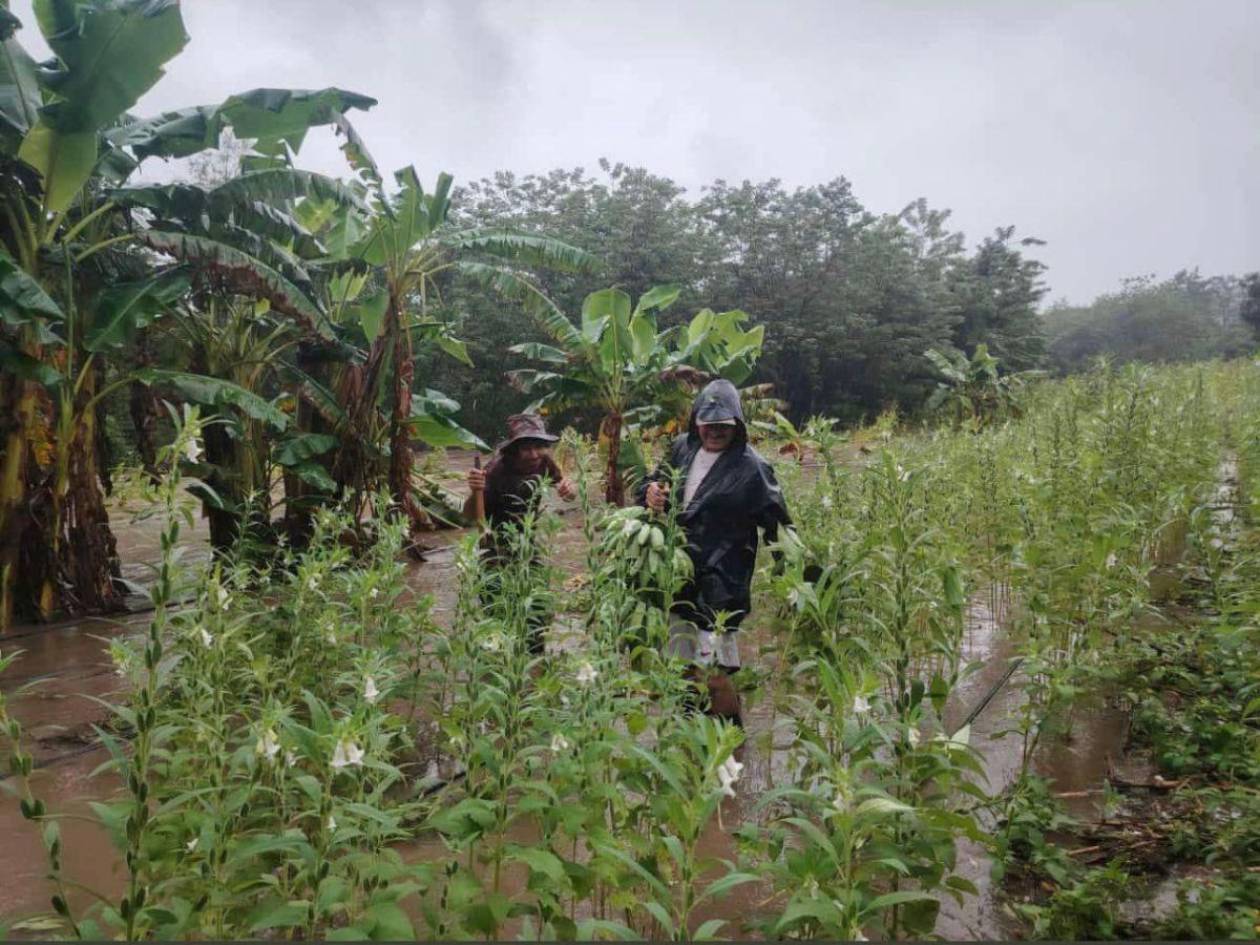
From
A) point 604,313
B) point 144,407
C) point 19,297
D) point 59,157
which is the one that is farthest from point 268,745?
point 604,313

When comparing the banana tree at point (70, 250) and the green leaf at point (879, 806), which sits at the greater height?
the banana tree at point (70, 250)

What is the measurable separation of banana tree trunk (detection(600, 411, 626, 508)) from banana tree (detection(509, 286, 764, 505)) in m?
0.01

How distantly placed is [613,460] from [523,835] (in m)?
6.36

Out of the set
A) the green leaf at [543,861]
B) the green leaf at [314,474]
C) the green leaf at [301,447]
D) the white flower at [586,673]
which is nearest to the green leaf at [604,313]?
the green leaf at [301,447]

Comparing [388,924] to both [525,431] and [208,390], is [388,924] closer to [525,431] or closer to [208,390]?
[525,431]

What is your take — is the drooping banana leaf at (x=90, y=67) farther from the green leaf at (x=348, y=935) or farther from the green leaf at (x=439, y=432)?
the green leaf at (x=348, y=935)

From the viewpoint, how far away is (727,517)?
396 cm

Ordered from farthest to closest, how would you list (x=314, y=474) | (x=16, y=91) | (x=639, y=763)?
(x=314, y=474), (x=16, y=91), (x=639, y=763)

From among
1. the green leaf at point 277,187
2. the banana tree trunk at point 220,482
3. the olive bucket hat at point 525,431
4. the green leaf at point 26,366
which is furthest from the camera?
the banana tree trunk at point 220,482

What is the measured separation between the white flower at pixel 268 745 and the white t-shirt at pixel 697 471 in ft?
7.93

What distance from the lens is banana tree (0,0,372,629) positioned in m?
5.38

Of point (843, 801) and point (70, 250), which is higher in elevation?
point (70, 250)

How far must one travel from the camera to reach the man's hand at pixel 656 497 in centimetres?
380

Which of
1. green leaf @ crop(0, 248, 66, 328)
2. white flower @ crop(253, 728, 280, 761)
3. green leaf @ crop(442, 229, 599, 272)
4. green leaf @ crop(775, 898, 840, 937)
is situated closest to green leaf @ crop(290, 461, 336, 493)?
green leaf @ crop(0, 248, 66, 328)
